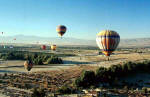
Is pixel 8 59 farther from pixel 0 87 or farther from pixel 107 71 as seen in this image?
pixel 107 71

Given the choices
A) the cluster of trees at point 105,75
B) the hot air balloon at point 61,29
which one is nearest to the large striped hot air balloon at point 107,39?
the cluster of trees at point 105,75

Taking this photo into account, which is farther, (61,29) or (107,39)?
(61,29)

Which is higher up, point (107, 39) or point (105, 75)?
point (107, 39)

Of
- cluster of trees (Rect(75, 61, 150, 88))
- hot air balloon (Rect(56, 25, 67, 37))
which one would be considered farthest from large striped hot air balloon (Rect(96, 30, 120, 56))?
hot air balloon (Rect(56, 25, 67, 37))

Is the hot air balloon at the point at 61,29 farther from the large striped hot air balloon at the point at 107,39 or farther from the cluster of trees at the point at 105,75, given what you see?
the cluster of trees at the point at 105,75

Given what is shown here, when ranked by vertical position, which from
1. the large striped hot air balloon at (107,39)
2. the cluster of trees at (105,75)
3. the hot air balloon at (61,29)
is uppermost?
the hot air balloon at (61,29)

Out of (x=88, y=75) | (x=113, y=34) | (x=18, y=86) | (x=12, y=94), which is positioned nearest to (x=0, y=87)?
(x=18, y=86)

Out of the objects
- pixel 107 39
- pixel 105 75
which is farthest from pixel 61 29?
pixel 105 75

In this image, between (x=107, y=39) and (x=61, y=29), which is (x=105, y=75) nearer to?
(x=107, y=39)
